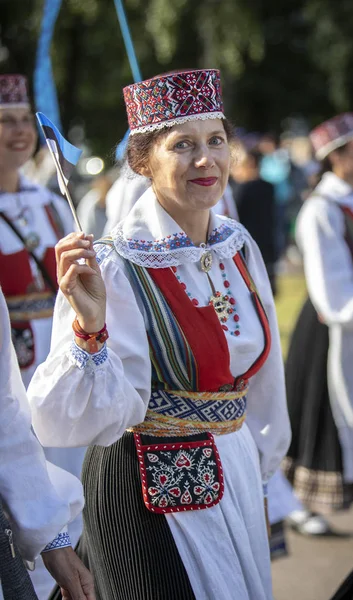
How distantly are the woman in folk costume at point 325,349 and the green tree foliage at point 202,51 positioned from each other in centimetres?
921

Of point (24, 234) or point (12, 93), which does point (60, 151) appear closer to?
point (24, 234)

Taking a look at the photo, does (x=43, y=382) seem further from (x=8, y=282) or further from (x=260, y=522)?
(x=8, y=282)

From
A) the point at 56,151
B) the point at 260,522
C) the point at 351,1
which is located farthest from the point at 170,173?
the point at 351,1

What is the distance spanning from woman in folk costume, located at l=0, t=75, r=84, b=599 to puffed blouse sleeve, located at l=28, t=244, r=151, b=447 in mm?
1564

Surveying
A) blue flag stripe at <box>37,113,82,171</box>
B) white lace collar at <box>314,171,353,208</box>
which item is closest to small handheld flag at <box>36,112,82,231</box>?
blue flag stripe at <box>37,113,82,171</box>

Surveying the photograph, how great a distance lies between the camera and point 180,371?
7.97 ft

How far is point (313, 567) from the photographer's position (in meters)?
4.27

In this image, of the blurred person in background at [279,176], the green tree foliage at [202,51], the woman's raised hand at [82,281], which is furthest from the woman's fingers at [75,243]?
the green tree foliage at [202,51]

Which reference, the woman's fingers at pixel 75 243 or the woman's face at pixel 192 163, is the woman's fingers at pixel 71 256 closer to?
the woman's fingers at pixel 75 243

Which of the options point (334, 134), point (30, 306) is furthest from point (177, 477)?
point (334, 134)

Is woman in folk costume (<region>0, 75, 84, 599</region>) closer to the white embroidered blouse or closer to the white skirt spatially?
the white embroidered blouse

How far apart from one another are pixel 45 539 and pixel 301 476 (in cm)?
289

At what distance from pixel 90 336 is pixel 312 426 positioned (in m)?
2.86

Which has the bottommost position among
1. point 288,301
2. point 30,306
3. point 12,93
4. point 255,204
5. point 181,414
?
point 288,301
